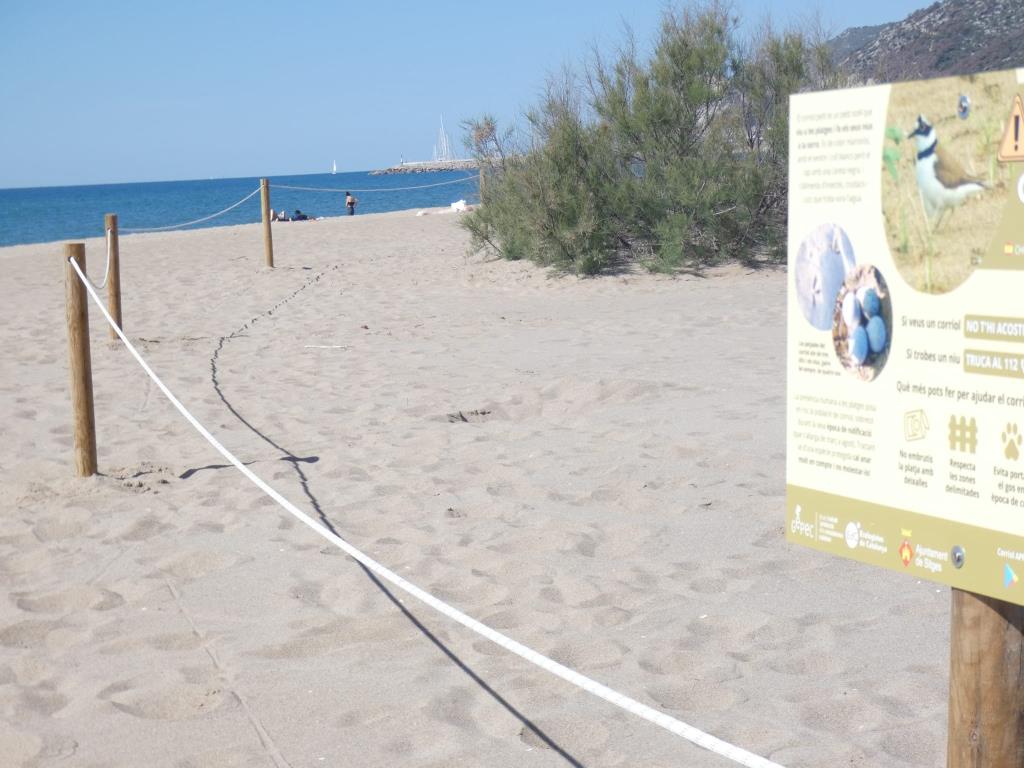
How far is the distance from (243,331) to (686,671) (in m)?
8.09

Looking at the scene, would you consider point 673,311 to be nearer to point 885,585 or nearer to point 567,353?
point 567,353

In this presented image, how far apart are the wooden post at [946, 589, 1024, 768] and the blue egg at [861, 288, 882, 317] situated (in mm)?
515

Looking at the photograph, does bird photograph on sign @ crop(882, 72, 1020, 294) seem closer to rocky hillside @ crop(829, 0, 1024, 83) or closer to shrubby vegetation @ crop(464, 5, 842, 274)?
shrubby vegetation @ crop(464, 5, 842, 274)

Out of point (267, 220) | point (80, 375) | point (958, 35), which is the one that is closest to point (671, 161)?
point (267, 220)

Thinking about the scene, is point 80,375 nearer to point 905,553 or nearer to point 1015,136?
point 905,553

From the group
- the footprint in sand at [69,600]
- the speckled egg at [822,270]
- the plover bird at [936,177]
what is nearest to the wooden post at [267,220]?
the footprint in sand at [69,600]

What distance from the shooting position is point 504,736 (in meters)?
2.95

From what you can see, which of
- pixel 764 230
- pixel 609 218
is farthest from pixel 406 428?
pixel 764 230

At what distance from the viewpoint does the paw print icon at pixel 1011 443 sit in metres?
1.66

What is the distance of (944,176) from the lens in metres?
1.75

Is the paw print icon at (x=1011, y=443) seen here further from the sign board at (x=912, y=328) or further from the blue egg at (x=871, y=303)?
the blue egg at (x=871, y=303)

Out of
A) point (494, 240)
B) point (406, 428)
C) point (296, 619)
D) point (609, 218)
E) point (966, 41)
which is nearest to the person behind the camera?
point (296, 619)

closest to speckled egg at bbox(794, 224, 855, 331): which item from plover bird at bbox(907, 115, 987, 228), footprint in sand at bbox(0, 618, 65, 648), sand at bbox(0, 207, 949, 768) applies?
plover bird at bbox(907, 115, 987, 228)

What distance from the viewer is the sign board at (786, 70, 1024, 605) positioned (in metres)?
1.68
